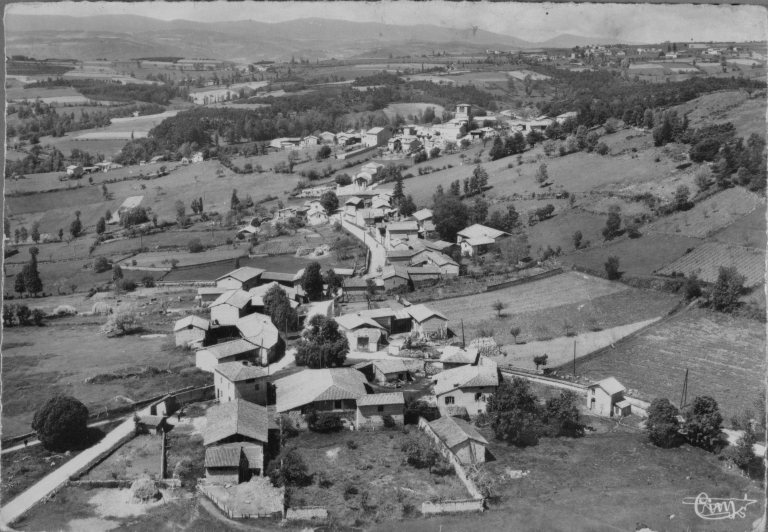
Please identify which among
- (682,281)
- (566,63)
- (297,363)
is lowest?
(297,363)

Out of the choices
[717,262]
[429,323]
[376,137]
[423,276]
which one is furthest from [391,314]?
[376,137]

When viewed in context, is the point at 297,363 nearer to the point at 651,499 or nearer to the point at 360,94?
the point at 651,499


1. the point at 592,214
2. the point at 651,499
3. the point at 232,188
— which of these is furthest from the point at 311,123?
the point at 651,499

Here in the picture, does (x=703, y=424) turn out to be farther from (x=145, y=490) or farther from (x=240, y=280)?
(x=240, y=280)

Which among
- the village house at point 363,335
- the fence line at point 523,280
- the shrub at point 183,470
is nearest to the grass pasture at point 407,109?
the fence line at point 523,280

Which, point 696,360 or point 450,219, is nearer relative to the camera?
point 696,360

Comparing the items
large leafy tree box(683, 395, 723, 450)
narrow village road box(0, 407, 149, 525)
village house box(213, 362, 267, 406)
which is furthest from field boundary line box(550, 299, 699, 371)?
narrow village road box(0, 407, 149, 525)

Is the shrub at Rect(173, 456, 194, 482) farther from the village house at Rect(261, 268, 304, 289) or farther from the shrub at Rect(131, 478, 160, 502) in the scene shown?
the village house at Rect(261, 268, 304, 289)
